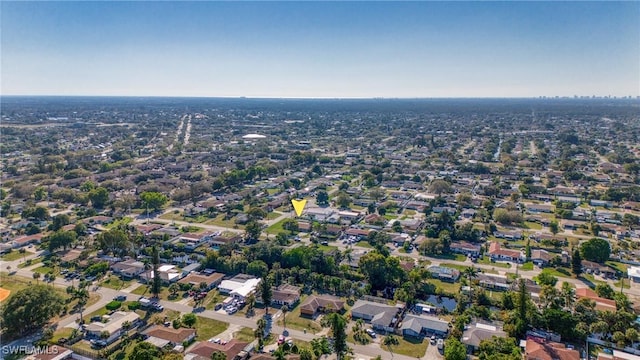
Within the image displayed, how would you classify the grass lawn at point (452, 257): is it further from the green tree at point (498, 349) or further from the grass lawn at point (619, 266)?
the green tree at point (498, 349)

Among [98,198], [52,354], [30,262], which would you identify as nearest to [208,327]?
[52,354]

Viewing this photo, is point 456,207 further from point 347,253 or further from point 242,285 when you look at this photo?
point 242,285

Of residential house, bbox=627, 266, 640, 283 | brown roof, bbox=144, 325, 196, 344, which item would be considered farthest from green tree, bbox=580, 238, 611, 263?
brown roof, bbox=144, 325, 196, 344

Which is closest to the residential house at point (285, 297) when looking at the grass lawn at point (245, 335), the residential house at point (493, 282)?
the grass lawn at point (245, 335)

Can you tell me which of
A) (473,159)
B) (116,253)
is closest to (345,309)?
(116,253)

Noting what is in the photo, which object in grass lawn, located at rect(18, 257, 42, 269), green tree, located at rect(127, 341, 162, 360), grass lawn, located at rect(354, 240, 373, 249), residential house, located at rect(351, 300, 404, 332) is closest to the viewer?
green tree, located at rect(127, 341, 162, 360)

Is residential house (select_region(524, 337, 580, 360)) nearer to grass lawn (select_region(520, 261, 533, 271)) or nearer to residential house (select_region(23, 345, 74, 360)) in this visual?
grass lawn (select_region(520, 261, 533, 271))

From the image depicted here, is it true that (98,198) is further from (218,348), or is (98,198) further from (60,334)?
(218,348)
